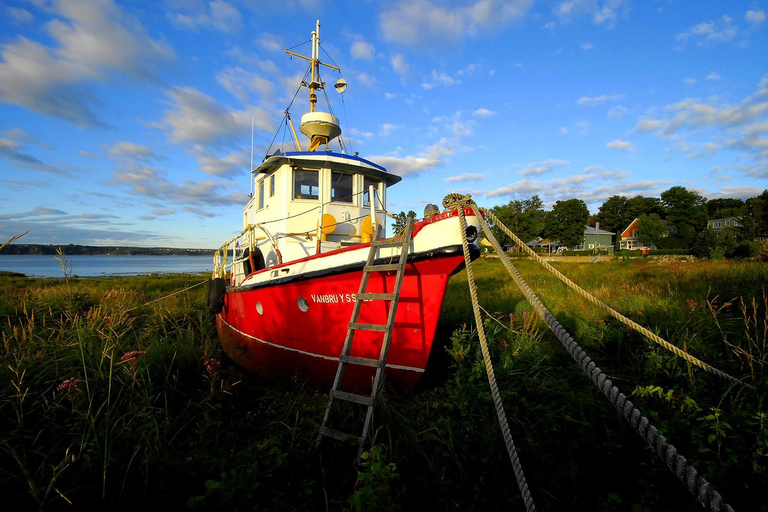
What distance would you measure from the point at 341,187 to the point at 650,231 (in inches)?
2295

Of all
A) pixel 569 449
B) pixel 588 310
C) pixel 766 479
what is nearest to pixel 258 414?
pixel 569 449

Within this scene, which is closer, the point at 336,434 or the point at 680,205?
the point at 336,434

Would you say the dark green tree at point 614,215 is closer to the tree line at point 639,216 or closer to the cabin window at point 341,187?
the tree line at point 639,216

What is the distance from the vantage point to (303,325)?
525 centimetres

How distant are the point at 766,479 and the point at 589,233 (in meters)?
70.0

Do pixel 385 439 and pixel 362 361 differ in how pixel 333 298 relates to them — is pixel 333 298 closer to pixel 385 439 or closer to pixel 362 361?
pixel 362 361

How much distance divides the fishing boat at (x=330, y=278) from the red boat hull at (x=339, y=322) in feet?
0.05

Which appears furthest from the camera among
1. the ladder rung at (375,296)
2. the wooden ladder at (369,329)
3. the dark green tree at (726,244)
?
the dark green tree at (726,244)

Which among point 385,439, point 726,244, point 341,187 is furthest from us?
point 726,244

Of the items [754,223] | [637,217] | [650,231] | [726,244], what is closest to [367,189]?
[726,244]

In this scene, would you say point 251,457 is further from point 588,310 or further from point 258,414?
point 588,310

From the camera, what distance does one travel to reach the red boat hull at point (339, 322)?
432 centimetres

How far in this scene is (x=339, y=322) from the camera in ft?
15.6

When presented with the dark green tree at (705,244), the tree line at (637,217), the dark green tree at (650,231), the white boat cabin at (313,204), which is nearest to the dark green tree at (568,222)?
the tree line at (637,217)
